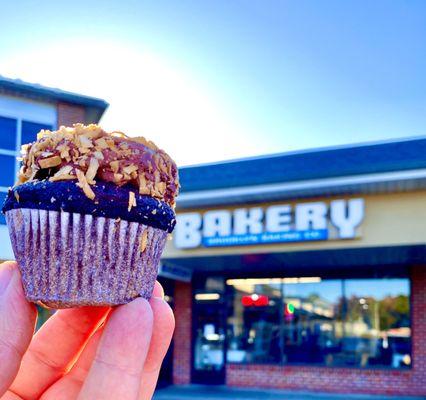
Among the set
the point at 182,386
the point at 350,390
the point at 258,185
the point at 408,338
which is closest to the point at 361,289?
the point at 408,338

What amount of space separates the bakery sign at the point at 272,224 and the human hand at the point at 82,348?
11.1 m

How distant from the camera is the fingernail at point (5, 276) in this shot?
217 centimetres

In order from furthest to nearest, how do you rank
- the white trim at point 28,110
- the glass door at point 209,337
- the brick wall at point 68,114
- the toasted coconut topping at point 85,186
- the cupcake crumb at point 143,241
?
1. the glass door at point 209,337
2. the brick wall at point 68,114
3. the white trim at point 28,110
4. the cupcake crumb at point 143,241
5. the toasted coconut topping at point 85,186

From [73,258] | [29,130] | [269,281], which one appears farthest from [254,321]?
[73,258]

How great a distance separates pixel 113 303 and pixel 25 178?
59 centimetres

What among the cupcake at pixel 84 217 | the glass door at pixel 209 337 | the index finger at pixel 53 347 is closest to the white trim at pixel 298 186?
the glass door at pixel 209 337

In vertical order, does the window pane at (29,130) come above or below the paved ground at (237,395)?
above

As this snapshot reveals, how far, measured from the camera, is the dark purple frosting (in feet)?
6.93

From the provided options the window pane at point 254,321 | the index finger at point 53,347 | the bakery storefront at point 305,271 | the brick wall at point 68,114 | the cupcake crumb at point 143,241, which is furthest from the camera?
the window pane at point 254,321

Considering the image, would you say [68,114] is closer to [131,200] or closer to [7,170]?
[7,170]

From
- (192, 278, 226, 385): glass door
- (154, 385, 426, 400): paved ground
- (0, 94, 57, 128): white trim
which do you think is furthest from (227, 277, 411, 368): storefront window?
(0, 94, 57, 128): white trim

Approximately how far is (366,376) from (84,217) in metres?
15.1

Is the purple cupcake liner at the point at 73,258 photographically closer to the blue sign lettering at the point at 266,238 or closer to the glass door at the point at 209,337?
the blue sign lettering at the point at 266,238

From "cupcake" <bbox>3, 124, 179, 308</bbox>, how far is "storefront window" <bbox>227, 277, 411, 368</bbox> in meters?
14.6
